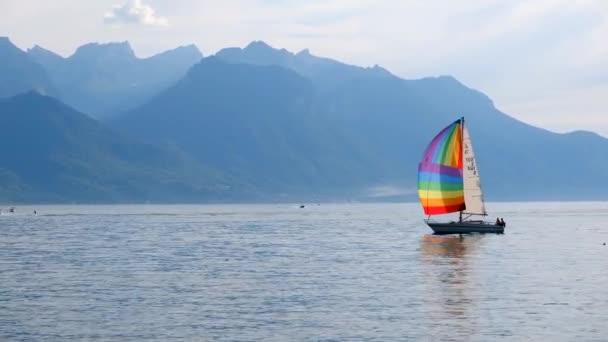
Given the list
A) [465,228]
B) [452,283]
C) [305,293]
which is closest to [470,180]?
[465,228]

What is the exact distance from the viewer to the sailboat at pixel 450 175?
134375 mm

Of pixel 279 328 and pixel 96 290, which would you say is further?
pixel 96 290

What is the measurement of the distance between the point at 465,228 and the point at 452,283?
195 feet

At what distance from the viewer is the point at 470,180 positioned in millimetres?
137500

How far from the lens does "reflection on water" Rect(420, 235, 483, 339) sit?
5775 centimetres

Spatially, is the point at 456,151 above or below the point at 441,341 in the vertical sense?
above

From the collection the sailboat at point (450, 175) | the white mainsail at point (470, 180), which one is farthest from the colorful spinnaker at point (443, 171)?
the white mainsail at point (470, 180)

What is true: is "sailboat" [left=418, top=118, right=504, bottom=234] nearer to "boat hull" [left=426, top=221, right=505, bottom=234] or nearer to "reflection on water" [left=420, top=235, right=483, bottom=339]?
"boat hull" [left=426, top=221, right=505, bottom=234]

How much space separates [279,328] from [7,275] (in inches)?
1470

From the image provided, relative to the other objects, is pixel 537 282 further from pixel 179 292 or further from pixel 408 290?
pixel 179 292

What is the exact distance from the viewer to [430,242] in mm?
133875

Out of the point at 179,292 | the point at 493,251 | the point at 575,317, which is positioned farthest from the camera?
the point at 493,251

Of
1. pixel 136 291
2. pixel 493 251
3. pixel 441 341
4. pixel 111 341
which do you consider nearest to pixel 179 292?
pixel 136 291

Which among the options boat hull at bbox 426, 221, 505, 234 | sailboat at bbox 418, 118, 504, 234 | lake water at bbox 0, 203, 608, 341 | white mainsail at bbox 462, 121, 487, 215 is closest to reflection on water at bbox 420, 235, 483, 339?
lake water at bbox 0, 203, 608, 341
